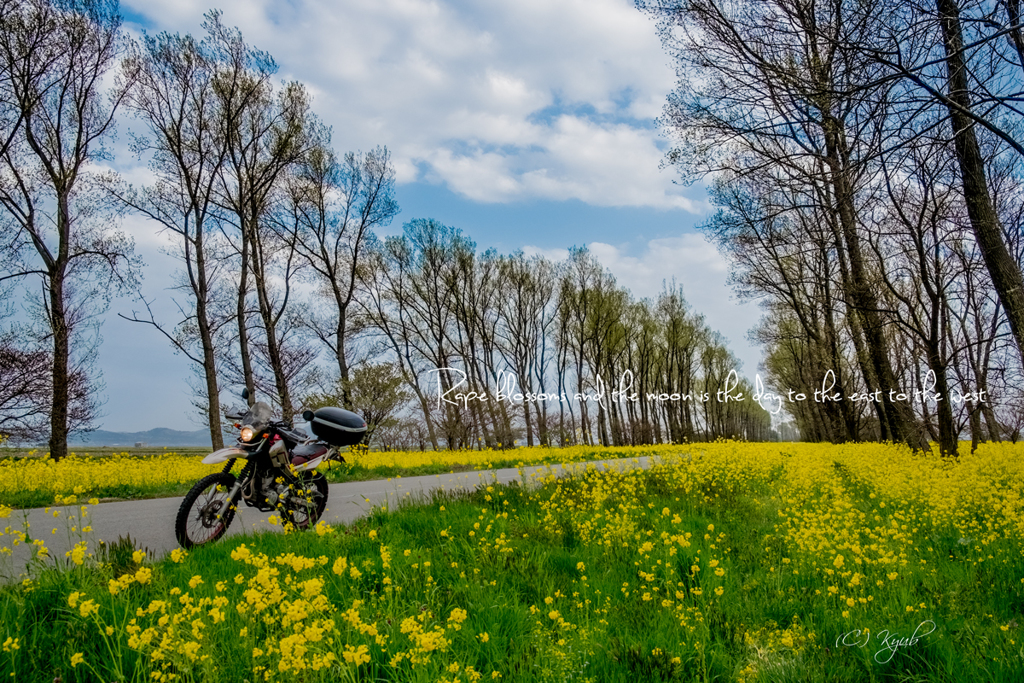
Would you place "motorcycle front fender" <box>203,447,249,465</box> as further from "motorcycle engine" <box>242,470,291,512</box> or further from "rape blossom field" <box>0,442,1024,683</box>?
"rape blossom field" <box>0,442,1024,683</box>

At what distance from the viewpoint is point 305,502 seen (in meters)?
5.09

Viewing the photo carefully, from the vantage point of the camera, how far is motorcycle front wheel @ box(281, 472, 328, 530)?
5043 millimetres

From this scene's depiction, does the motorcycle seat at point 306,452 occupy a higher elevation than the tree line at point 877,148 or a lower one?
lower

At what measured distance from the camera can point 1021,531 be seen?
4953 mm

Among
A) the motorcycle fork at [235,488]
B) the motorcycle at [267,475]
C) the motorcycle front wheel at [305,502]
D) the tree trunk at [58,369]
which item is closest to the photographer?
the motorcycle at [267,475]

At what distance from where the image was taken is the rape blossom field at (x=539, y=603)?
2205 mm

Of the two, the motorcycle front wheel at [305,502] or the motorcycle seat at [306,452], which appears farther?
the motorcycle seat at [306,452]

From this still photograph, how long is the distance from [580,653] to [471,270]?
27657mm

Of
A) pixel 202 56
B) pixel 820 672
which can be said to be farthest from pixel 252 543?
pixel 202 56

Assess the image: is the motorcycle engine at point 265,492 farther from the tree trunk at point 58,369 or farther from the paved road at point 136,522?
the tree trunk at point 58,369

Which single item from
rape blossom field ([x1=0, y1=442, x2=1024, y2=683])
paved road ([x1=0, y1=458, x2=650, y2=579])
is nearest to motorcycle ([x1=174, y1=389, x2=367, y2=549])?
paved road ([x1=0, y1=458, x2=650, y2=579])

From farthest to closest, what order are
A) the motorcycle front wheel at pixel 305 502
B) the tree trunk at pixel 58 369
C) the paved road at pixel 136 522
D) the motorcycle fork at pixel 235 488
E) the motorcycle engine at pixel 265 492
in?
the tree trunk at pixel 58 369, the motorcycle front wheel at pixel 305 502, the motorcycle engine at pixel 265 492, the motorcycle fork at pixel 235 488, the paved road at pixel 136 522

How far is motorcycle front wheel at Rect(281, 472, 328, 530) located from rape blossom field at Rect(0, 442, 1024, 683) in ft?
1.48

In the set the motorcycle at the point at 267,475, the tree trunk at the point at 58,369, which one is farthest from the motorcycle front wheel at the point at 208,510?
the tree trunk at the point at 58,369
